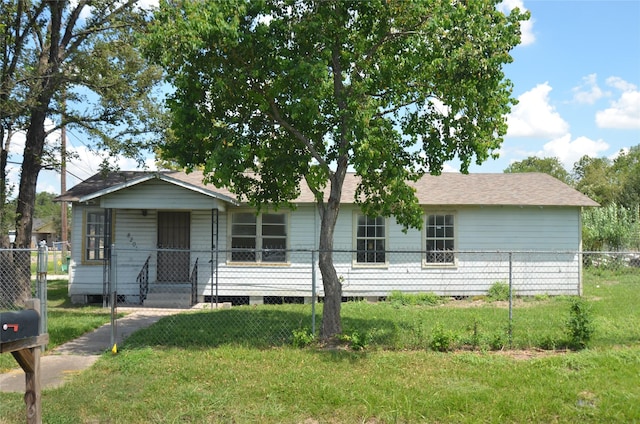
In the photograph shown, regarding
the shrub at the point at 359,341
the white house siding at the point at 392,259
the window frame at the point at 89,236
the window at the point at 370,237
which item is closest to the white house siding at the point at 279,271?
the white house siding at the point at 392,259

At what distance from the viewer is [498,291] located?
14.7 metres

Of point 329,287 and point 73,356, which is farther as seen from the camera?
point 329,287

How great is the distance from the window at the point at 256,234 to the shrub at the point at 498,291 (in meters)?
5.90

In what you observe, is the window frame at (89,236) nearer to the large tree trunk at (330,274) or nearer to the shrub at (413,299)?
the shrub at (413,299)

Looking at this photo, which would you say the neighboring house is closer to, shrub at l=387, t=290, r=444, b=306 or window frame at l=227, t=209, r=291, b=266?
window frame at l=227, t=209, r=291, b=266

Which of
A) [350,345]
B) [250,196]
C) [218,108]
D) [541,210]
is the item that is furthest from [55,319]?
[541,210]

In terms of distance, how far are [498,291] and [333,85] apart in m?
9.10

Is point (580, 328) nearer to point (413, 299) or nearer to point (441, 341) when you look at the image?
point (441, 341)

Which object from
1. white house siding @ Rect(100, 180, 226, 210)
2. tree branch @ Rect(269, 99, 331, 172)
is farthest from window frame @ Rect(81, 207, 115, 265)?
tree branch @ Rect(269, 99, 331, 172)

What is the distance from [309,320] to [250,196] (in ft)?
8.96

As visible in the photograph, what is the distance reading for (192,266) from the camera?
14.8m

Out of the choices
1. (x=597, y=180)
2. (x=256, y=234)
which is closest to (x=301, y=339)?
(x=256, y=234)

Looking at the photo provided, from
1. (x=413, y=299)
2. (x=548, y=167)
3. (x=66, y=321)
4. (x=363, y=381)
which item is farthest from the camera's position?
(x=548, y=167)

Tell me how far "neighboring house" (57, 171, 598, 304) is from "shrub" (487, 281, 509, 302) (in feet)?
0.76
